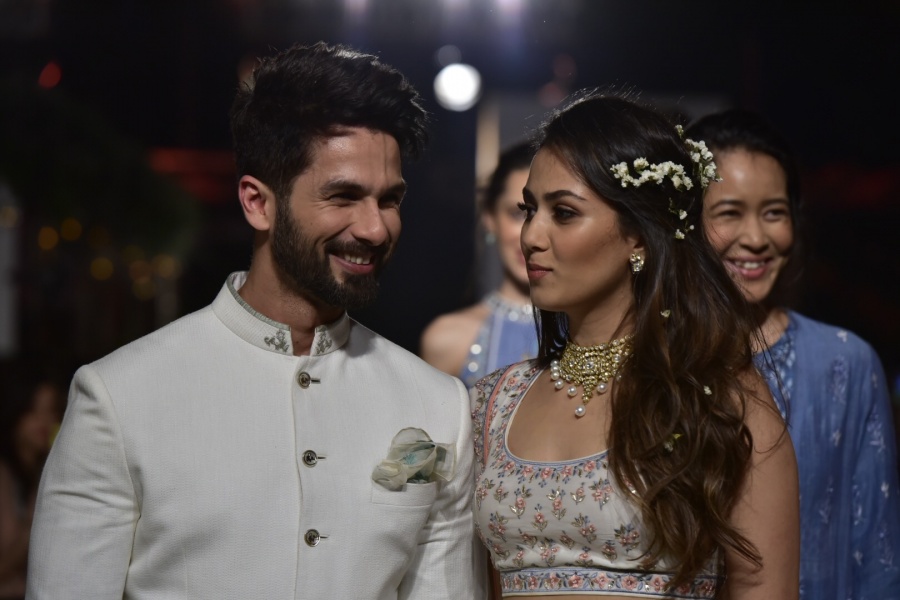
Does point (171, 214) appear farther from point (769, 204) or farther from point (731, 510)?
point (731, 510)

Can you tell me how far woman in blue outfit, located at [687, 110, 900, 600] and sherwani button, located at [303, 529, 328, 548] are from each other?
50.6 inches

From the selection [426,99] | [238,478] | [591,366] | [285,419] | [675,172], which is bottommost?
[238,478]

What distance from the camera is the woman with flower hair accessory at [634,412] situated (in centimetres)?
234

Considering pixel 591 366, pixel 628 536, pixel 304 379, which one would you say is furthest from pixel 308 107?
pixel 628 536

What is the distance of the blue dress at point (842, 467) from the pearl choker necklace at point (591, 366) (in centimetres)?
63

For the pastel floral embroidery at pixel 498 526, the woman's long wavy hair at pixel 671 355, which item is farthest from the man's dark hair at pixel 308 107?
the pastel floral embroidery at pixel 498 526

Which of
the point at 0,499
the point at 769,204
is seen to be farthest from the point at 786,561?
the point at 0,499

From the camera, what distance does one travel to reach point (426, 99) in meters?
5.72

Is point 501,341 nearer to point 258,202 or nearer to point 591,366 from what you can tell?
point 591,366

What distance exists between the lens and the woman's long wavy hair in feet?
7.66

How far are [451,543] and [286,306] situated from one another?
579 millimetres

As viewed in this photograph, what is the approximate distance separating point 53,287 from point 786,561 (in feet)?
15.9

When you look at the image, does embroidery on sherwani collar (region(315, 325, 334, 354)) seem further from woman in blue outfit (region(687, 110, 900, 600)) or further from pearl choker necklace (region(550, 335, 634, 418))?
woman in blue outfit (region(687, 110, 900, 600))

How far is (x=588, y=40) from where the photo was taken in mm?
5594
